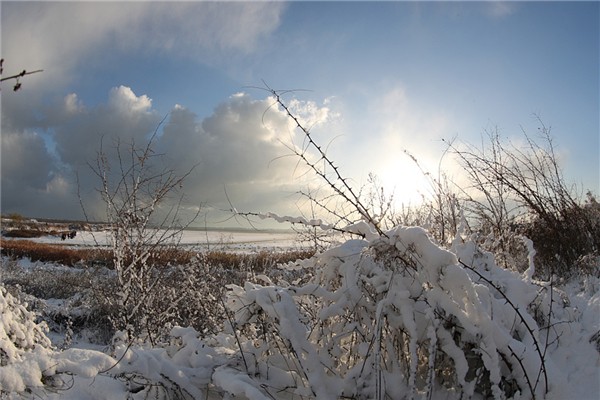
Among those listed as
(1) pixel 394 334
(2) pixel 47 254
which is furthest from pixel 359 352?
(2) pixel 47 254

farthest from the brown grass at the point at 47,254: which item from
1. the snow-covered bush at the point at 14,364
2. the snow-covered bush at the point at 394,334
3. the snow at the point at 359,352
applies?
the snow-covered bush at the point at 394,334

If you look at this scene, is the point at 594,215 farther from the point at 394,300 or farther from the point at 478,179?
the point at 394,300

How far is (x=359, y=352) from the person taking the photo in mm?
2129

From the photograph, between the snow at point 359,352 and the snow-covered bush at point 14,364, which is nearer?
the snow-covered bush at point 14,364

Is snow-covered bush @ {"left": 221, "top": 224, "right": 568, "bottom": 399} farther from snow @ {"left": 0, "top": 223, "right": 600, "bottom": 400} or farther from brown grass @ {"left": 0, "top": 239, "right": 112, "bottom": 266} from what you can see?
brown grass @ {"left": 0, "top": 239, "right": 112, "bottom": 266}

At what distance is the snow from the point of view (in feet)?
6.18

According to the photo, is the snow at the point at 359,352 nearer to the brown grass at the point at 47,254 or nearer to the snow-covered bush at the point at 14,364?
the snow-covered bush at the point at 14,364

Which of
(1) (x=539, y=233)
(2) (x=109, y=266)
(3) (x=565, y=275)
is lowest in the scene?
(2) (x=109, y=266)

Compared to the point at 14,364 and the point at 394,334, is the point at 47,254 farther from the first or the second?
the point at 394,334

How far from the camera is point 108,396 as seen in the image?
1813 millimetres

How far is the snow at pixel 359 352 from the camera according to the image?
6.18 ft

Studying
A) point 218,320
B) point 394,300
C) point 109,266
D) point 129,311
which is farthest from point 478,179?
point 109,266

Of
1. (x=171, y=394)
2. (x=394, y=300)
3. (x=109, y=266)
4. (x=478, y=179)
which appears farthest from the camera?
(x=109, y=266)

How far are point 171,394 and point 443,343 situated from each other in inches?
50.4
